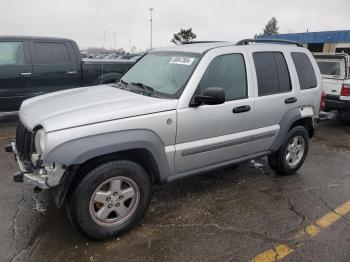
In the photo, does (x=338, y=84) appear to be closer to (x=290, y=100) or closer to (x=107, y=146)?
(x=290, y=100)

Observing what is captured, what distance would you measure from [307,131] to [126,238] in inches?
128

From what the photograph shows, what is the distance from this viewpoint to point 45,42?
767cm

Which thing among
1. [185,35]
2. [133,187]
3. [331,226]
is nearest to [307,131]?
[331,226]

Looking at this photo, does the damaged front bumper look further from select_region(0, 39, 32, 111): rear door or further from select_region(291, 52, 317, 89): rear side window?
select_region(0, 39, 32, 111): rear door

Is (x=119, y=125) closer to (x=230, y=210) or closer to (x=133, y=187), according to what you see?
(x=133, y=187)


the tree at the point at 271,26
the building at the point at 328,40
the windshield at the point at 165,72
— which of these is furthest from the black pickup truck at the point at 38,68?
the tree at the point at 271,26

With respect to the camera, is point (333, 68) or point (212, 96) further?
point (333, 68)

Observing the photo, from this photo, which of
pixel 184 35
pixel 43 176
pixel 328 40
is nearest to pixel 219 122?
pixel 43 176

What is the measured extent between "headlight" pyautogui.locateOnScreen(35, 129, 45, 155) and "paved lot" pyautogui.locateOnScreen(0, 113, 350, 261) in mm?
881

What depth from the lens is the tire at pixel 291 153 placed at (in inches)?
190

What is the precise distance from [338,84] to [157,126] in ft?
22.6

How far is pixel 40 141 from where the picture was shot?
296cm

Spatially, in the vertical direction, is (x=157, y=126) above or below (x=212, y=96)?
below

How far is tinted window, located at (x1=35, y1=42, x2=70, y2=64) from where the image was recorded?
7.58 metres
